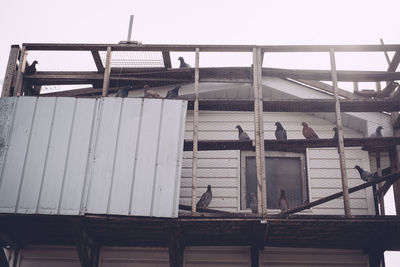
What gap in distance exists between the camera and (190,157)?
A: 10242mm

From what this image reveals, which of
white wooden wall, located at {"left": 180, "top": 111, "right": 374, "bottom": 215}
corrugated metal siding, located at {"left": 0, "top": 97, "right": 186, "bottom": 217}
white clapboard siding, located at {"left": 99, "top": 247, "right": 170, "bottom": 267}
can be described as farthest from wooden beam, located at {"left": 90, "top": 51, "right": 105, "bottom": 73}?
white clapboard siding, located at {"left": 99, "top": 247, "right": 170, "bottom": 267}

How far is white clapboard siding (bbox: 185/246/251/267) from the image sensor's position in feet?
29.4

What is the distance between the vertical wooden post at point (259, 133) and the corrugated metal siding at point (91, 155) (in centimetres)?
133

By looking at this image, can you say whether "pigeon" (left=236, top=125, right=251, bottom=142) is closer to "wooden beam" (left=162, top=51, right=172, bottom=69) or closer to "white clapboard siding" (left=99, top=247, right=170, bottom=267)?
"wooden beam" (left=162, top=51, right=172, bottom=69)

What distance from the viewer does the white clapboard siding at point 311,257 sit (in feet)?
29.3

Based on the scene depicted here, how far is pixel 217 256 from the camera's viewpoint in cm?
901

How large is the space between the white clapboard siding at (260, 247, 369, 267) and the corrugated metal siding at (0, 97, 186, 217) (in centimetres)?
244

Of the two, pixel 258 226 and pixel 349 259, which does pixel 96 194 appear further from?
pixel 349 259

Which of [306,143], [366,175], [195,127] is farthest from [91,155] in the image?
[366,175]

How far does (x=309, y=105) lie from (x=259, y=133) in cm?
134

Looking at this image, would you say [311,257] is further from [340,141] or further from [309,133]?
[309,133]

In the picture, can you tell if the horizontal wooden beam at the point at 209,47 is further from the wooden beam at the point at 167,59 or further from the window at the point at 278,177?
the window at the point at 278,177

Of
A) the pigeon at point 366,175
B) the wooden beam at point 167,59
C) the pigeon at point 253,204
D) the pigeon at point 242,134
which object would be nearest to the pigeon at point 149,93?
the wooden beam at point 167,59

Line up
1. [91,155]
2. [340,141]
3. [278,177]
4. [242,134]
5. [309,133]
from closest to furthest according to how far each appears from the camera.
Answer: [91,155] → [340,141] → [309,133] → [242,134] → [278,177]
